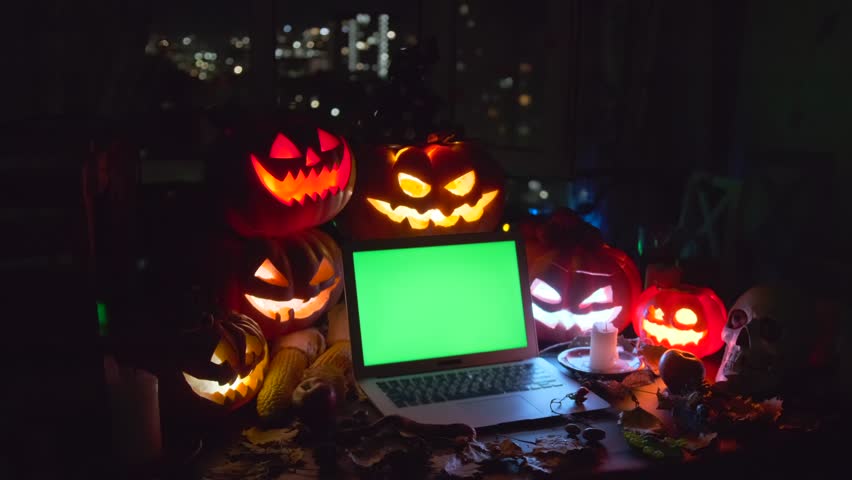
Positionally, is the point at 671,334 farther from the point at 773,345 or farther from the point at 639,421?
the point at 639,421

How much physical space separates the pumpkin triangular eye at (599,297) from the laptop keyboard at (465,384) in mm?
301

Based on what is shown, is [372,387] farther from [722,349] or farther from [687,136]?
[687,136]

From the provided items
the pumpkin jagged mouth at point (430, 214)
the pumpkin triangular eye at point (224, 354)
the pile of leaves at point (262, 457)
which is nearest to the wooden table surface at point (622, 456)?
the pile of leaves at point (262, 457)

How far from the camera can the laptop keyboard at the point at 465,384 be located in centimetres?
157

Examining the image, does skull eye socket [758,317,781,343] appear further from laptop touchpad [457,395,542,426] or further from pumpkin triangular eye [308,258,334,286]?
pumpkin triangular eye [308,258,334,286]

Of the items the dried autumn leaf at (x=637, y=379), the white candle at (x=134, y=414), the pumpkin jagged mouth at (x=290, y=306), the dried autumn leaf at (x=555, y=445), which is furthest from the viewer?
the pumpkin jagged mouth at (x=290, y=306)

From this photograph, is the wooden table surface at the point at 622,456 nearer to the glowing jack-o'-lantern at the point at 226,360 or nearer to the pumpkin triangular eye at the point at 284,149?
the glowing jack-o'-lantern at the point at 226,360

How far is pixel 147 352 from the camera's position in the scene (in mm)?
1297

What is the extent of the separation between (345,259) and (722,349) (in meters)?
1.14

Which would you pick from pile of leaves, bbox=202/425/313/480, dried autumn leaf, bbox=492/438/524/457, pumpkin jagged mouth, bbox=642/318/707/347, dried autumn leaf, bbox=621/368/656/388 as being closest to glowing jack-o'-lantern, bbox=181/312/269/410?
pile of leaves, bbox=202/425/313/480

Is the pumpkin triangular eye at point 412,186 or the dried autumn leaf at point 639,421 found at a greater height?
the pumpkin triangular eye at point 412,186

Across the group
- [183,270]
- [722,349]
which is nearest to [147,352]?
[183,270]

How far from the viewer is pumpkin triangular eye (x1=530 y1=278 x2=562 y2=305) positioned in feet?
6.42

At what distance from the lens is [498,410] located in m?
1.51
